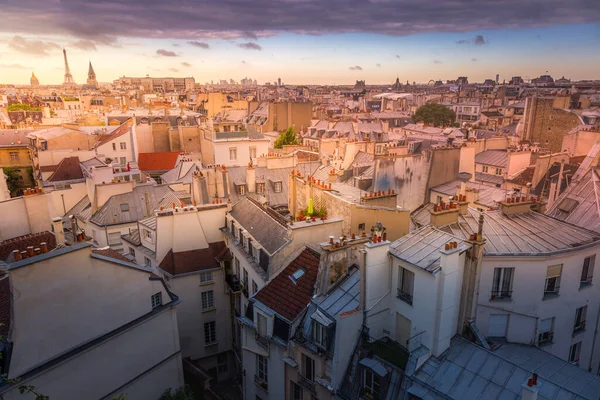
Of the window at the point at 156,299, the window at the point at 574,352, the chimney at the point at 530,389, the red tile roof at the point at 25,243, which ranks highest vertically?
the chimney at the point at 530,389

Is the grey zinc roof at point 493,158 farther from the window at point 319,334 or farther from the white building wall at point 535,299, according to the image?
the window at point 319,334

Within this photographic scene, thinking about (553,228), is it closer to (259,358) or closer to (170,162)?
(259,358)

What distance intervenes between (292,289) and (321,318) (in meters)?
2.97

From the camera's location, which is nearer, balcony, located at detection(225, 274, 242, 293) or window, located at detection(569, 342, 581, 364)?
window, located at detection(569, 342, 581, 364)

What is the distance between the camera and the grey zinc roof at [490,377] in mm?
11539

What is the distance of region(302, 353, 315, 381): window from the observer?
49.2 ft

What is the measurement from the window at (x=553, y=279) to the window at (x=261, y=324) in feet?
35.4

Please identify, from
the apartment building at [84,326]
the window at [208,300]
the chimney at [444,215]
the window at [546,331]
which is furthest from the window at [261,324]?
the window at [546,331]

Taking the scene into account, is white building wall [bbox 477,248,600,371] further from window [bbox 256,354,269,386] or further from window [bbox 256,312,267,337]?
window [bbox 256,354,269,386]

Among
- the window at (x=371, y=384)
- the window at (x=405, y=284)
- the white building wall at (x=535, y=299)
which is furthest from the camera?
the white building wall at (x=535, y=299)

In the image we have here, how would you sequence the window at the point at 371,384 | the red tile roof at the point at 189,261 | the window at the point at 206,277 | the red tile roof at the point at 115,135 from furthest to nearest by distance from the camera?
the red tile roof at the point at 115,135 < the window at the point at 206,277 < the red tile roof at the point at 189,261 < the window at the point at 371,384

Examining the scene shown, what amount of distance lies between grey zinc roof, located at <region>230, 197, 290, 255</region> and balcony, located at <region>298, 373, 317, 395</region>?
5178 millimetres

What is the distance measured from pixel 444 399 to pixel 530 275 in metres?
6.54

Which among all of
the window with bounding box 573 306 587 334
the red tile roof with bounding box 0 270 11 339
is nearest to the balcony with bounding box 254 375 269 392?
the red tile roof with bounding box 0 270 11 339
